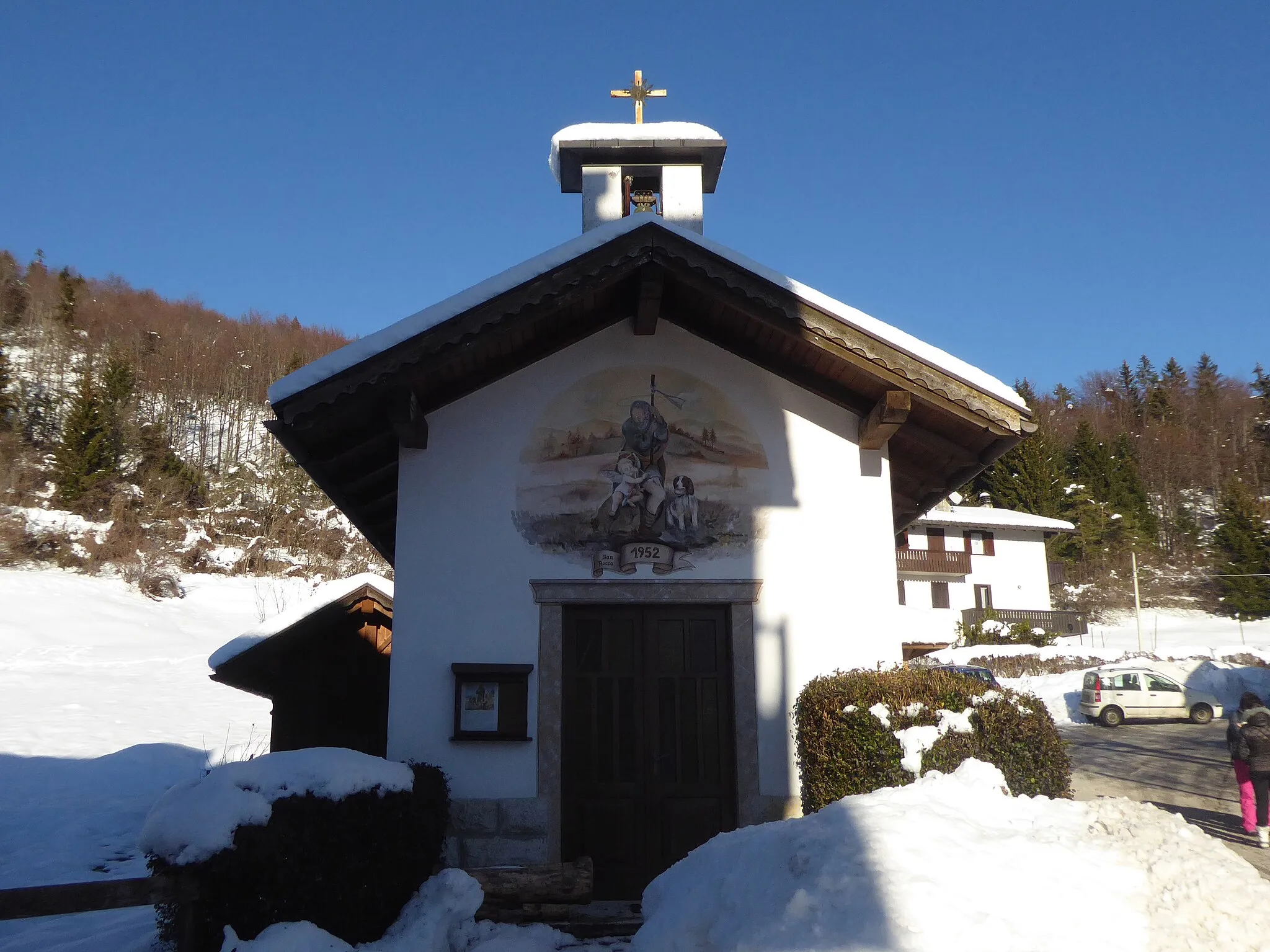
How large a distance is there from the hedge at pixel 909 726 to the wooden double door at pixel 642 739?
1051 mm

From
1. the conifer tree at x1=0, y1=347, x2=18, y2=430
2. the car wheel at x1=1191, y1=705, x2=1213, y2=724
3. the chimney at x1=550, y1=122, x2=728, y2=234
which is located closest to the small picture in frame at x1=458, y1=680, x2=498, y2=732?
the chimney at x1=550, y1=122, x2=728, y2=234

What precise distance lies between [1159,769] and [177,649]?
27.2 m

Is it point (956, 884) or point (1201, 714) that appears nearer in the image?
point (956, 884)

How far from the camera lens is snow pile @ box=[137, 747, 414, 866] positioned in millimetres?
5371

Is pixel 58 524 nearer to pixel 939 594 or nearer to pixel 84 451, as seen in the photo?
pixel 84 451

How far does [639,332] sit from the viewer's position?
8602 mm

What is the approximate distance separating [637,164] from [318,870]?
8642 mm

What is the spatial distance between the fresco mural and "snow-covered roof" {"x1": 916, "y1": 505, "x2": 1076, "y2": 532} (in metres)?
37.2

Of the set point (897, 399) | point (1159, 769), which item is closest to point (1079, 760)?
point (1159, 769)

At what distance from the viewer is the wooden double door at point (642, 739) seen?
25.0 feet

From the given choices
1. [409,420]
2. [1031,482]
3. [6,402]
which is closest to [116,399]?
[6,402]

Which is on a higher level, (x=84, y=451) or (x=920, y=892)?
(x=84, y=451)

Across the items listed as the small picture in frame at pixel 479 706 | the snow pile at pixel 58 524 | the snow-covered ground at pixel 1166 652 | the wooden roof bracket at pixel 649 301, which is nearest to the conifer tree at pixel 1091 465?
the snow-covered ground at pixel 1166 652

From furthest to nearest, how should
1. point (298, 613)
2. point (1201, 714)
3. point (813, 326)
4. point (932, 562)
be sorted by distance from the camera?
point (932, 562) < point (1201, 714) < point (298, 613) < point (813, 326)
